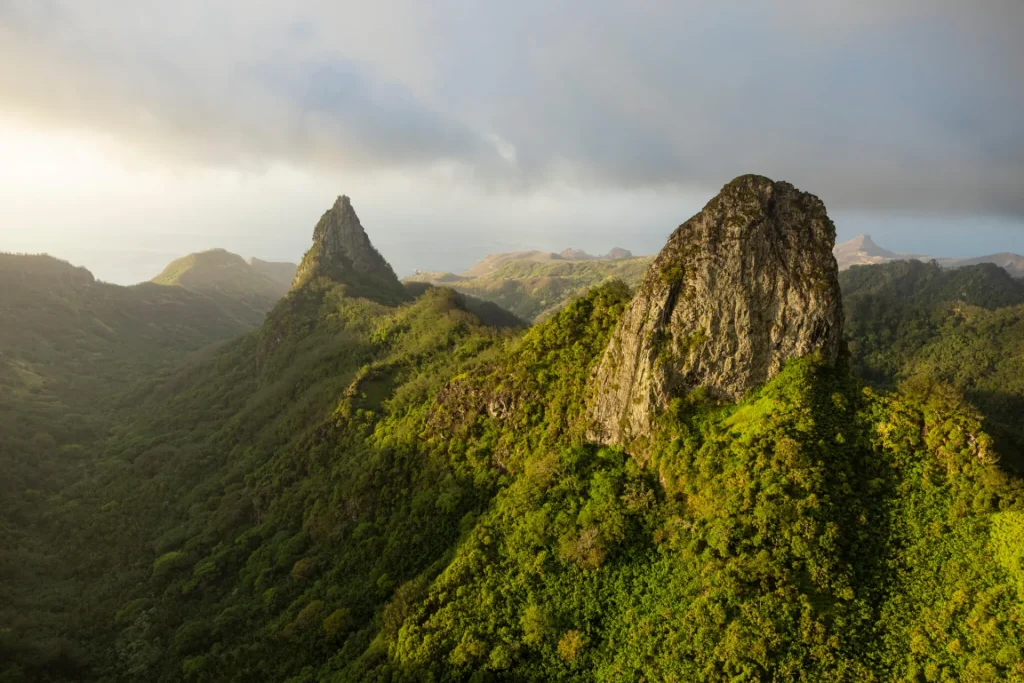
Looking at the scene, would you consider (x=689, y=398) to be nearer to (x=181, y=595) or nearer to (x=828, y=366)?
(x=828, y=366)

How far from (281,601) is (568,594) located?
27.1 metres

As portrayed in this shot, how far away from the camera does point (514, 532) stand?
38656 mm

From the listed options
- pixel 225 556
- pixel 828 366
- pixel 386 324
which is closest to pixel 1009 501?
pixel 828 366

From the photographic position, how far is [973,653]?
23875 mm

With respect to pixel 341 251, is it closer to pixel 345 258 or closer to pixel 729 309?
pixel 345 258

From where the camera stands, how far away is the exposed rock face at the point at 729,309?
3616 cm

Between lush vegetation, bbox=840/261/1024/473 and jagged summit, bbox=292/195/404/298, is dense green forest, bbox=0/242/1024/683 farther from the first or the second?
lush vegetation, bbox=840/261/1024/473

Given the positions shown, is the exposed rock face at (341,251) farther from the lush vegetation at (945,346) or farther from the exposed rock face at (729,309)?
the lush vegetation at (945,346)

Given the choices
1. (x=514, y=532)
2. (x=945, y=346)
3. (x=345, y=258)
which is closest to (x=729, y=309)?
(x=514, y=532)

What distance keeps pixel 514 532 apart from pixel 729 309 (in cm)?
2160

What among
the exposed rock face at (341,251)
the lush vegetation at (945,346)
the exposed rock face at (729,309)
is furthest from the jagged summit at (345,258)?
the lush vegetation at (945,346)

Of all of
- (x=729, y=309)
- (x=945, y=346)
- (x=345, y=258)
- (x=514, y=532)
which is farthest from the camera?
(x=945, y=346)

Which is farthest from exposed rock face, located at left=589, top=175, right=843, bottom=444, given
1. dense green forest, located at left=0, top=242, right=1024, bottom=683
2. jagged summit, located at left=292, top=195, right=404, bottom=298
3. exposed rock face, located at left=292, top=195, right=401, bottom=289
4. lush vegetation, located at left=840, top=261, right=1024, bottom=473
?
lush vegetation, located at left=840, top=261, right=1024, bottom=473

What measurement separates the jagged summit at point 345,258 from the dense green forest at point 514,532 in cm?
4201
